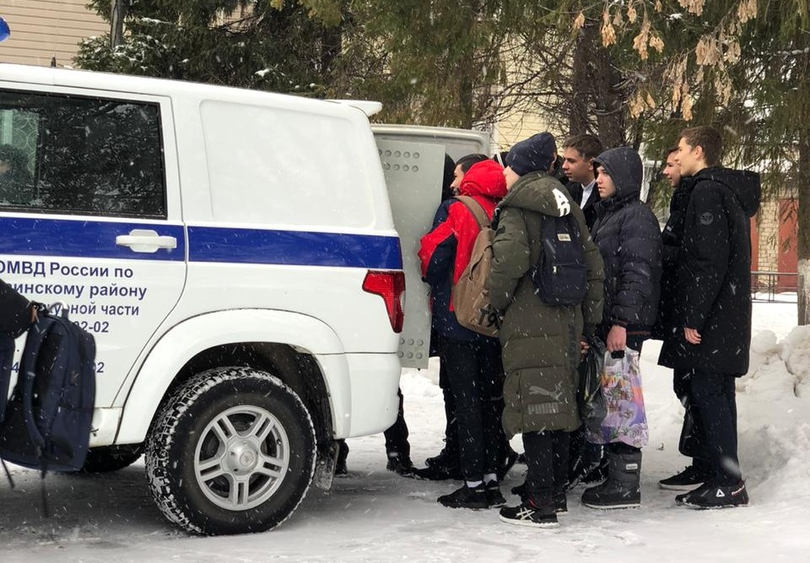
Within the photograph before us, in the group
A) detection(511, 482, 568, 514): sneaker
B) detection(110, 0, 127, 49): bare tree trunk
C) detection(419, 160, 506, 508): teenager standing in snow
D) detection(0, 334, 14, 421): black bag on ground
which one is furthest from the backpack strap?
detection(110, 0, 127, 49): bare tree trunk

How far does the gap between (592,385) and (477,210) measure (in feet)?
3.48

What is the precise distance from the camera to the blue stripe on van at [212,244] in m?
4.79

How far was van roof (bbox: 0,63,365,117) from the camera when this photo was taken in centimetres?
488

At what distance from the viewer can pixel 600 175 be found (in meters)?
6.17

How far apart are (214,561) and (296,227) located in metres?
1.52

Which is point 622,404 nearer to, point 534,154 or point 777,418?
point 534,154

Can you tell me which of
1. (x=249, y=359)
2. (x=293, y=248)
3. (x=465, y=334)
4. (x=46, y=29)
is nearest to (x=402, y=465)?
(x=465, y=334)

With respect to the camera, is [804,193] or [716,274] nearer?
[716,274]

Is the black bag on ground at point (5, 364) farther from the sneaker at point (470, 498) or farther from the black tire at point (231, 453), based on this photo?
the sneaker at point (470, 498)

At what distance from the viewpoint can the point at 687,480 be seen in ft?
22.0

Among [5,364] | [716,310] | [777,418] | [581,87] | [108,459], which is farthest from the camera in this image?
[581,87]

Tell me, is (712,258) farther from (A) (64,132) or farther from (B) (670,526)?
(A) (64,132)

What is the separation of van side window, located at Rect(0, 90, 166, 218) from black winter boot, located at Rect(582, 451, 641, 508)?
2.70m

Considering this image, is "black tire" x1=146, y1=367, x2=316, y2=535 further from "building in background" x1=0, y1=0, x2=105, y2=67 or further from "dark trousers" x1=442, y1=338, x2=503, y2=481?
"building in background" x1=0, y1=0, x2=105, y2=67
